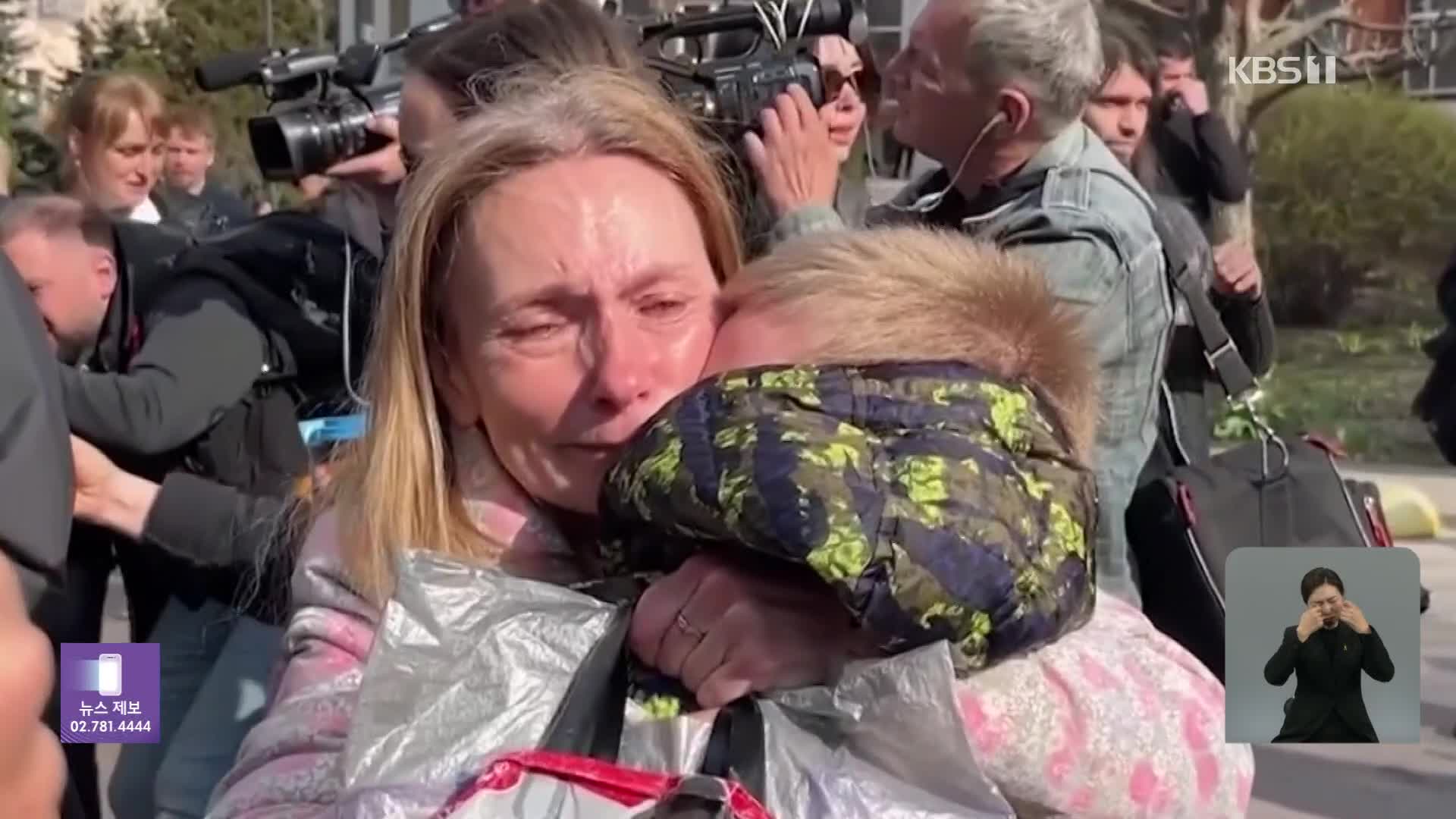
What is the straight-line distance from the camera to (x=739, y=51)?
2.95 metres

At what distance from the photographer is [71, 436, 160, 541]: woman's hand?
9.05ft

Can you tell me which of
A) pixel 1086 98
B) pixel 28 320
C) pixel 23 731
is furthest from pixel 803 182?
pixel 23 731

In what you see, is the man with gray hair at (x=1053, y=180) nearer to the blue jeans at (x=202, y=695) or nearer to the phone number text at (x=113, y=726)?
the blue jeans at (x=202, y=695)

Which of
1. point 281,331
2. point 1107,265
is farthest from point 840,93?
point 281,331

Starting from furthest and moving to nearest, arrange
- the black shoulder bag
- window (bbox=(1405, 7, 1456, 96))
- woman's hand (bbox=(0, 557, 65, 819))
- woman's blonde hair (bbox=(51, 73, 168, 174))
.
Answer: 1. window (bbox=(1405, 7, 1456, 96))
2. woman's blonde hair (bbox=(51, 73, 168, 174))
3. the black shoulder bag
4. woman's hand (bbox=(0, 557, 65, 819))

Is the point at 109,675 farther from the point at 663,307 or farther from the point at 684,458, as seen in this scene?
the point at 684,458

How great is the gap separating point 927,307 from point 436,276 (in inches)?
15.6

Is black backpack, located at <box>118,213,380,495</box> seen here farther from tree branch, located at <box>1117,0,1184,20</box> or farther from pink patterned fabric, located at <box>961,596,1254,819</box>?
tree branch, located at <box>1117,0,1184,20</box>

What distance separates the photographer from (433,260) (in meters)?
1.49

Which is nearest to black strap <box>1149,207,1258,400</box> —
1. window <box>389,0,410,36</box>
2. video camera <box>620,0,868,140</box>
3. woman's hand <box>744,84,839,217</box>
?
video camera <box>620,0,868,140</box>

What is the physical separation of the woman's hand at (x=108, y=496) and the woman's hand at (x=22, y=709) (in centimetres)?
159

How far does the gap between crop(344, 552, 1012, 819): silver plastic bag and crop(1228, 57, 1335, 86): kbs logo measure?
5.90 meters

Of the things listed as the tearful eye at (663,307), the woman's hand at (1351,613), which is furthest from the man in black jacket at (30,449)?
the woman's hand at (1351,613)

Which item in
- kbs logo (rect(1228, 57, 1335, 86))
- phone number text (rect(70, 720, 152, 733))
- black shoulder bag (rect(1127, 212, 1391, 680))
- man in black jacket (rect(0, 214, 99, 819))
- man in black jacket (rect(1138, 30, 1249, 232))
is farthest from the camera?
kbs logo (rect(1228, 57, 1335, 86))
